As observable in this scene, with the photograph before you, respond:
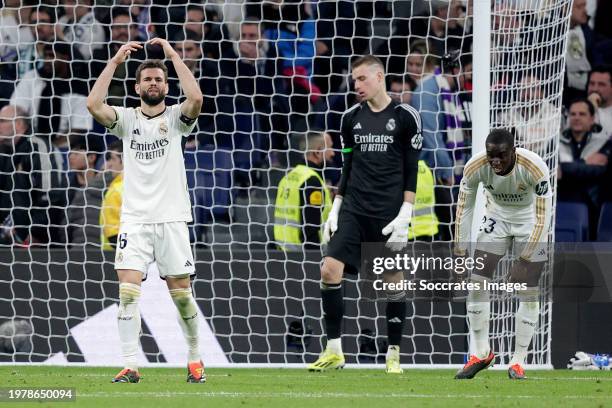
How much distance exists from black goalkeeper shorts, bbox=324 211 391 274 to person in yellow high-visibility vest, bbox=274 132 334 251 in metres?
1.91

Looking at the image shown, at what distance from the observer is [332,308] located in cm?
968

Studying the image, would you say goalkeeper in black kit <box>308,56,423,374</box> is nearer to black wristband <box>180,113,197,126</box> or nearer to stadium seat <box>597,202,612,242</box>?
black wristband <box>180,113,197,126</box>

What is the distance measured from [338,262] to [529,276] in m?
1.42

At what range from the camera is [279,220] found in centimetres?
1176

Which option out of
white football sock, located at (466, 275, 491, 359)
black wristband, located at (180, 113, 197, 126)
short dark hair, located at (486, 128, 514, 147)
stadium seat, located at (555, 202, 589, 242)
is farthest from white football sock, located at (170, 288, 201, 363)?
stadium seat, located at (555, 202, 589, 242)

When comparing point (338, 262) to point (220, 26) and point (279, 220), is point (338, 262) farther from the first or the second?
point (220, 26)

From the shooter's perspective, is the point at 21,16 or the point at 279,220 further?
the point at 21,16

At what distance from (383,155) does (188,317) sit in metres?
2.05

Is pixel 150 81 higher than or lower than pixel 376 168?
higher

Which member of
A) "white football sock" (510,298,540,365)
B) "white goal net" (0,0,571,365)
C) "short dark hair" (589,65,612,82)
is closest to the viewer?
"white football sock" (510,298,540,365)

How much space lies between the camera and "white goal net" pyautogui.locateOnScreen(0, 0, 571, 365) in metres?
11.1

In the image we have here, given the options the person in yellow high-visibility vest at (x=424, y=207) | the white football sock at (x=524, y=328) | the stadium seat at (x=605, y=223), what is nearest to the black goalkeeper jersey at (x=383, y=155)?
the white football sock at (x=524, y=328)

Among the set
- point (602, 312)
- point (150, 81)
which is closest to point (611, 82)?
point (602, 312)

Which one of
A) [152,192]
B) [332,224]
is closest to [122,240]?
[152,192]
